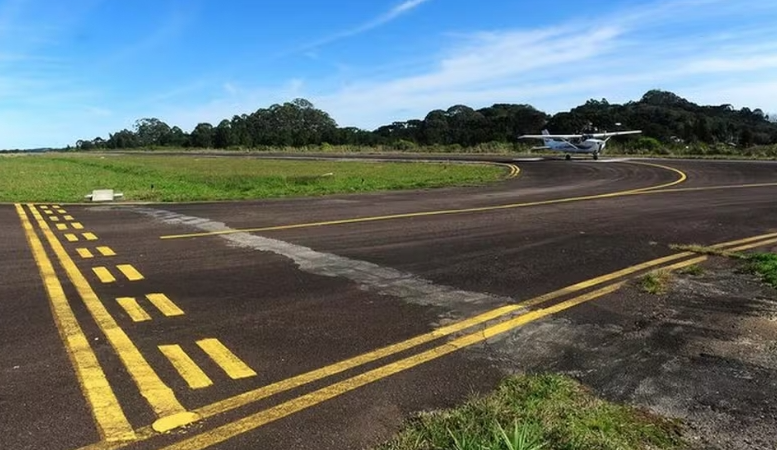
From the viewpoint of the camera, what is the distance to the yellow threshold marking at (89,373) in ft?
10.7

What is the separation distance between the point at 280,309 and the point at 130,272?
2.59m

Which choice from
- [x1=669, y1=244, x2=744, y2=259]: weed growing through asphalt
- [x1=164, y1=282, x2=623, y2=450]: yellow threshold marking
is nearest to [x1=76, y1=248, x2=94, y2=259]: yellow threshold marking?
[x1=164, y1=282, x2=623, y2=450]: yellow threshold marking

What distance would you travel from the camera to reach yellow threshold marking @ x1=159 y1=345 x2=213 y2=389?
3869 millimetres

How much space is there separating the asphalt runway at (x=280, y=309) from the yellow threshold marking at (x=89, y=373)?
0.02 meters

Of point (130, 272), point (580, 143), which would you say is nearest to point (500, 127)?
point (580, 143)

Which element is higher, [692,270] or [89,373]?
[89,373]

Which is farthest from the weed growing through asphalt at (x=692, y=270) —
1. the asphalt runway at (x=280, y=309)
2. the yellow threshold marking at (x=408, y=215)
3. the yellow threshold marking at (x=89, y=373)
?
the yellow threshold marking at (x=89, y=373)

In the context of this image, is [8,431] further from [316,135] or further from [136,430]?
[316,135]

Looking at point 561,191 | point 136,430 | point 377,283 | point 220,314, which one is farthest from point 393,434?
point 561,191

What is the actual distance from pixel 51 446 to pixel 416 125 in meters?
137

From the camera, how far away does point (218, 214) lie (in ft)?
43.4

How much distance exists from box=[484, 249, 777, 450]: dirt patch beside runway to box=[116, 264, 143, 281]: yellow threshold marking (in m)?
4.37

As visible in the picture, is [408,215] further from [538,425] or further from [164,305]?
[538,425]

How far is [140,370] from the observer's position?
405 centimetres
